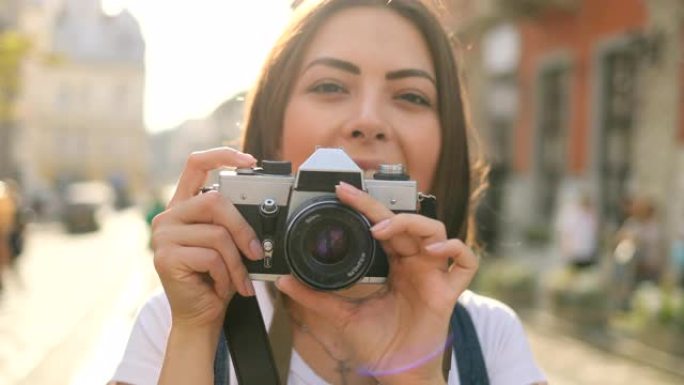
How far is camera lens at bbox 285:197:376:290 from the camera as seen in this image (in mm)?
1772

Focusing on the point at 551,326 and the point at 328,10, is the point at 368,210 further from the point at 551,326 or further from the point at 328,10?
the point at 551,326

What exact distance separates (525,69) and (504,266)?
377 inches

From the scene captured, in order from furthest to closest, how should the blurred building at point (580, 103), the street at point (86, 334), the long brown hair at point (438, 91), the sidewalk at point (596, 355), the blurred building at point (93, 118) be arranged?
the blurred building at point (93, 118)
the blurred building at point (580, 103)
the sidewalk at point (596, 355)
the street at point (86, 334)
the long brown hair at point (438, 91)

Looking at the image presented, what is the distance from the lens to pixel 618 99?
1758 cm

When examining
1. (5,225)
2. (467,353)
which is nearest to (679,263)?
(5,225)

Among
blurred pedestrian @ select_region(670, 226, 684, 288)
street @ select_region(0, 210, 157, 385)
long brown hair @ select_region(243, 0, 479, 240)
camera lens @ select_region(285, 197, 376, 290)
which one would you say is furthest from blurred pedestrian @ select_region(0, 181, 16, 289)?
camera lens @ select_region(285, 197, 376, 290)

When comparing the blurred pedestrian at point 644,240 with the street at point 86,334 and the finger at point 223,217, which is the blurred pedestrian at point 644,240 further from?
the finger at point 223,217

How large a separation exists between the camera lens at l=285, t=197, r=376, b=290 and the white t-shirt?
29cm

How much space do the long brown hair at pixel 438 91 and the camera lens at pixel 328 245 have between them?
0.44m

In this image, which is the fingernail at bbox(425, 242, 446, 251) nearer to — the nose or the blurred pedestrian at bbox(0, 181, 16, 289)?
the nose

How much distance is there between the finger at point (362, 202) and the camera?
179 cm

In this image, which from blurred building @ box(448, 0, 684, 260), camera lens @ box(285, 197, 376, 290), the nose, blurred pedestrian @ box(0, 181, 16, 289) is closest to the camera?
camera lens @ box(285, 197, 376, 290)

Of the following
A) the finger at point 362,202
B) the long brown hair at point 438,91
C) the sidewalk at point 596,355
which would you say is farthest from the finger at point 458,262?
the sidewalk at point 596,355

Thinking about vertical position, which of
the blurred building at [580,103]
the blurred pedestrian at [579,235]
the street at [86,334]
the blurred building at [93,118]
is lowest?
the blurred building at [93,118]
